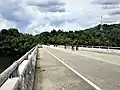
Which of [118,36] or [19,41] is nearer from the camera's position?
[118,36]

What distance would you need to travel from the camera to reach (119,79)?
45.0ft

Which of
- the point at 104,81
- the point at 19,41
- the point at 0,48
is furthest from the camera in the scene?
the point at 19,41

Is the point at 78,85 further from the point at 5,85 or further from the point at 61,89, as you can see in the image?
the point at 5,85

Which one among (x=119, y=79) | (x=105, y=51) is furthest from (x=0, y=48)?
(x=119, y=79)

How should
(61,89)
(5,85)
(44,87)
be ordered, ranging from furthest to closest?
1. (44,87)
2. (61,89)
3. (5,85)

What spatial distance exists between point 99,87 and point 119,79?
251 centimetres

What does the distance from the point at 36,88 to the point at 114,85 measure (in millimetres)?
2996

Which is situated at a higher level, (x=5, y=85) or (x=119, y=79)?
(x=5, y=85)

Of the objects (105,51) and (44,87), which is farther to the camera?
(105,51)

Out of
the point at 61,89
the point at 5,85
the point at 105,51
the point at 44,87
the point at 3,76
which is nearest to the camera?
the point at 3,76

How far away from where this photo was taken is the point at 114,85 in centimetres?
1193

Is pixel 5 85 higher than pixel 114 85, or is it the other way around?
pixel 5 85

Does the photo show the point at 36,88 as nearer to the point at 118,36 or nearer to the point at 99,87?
the point at 99,87

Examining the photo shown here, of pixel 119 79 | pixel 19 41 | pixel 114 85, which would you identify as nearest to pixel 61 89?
pixel 114 85
